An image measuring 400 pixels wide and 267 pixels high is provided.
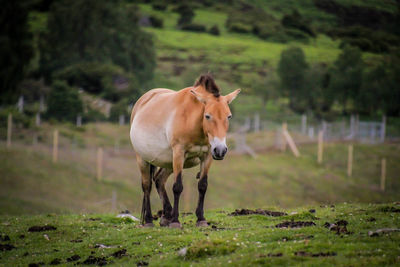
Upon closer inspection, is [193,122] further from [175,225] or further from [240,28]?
[240,28]

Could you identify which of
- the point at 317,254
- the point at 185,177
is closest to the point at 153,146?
the point at 317,254

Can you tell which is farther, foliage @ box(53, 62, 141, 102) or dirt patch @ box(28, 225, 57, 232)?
foliage @ box(53, 62, 141, 102)

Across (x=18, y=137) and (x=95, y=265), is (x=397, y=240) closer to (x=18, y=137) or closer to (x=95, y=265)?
(x=95, y=265)

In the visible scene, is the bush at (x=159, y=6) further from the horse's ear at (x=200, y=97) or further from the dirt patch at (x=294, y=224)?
the dirt patch at (x=294, y=224)

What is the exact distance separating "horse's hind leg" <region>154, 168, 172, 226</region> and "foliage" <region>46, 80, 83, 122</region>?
56780mm

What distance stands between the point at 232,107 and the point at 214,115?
3010 inches

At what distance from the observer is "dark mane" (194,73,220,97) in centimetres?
1301

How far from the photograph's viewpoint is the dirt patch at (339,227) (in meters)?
→ 11.1

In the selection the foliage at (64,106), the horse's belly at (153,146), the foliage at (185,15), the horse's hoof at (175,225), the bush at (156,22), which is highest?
the foliage at (185,15)

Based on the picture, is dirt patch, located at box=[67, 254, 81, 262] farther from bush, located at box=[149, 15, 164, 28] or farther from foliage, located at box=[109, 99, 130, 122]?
bush, located at box=[149, 15, 164, 28]

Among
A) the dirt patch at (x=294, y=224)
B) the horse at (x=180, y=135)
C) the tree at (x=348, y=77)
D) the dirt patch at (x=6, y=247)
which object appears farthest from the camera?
the tree at (x=348, y=77)

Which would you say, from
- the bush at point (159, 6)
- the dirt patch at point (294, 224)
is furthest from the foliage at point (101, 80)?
the bush at point (159, 6)

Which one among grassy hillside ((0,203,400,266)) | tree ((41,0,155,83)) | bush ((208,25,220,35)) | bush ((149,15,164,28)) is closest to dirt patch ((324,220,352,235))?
grassy hillside ((0,203,400,266))

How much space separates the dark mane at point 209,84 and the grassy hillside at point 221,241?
3.50 metres
